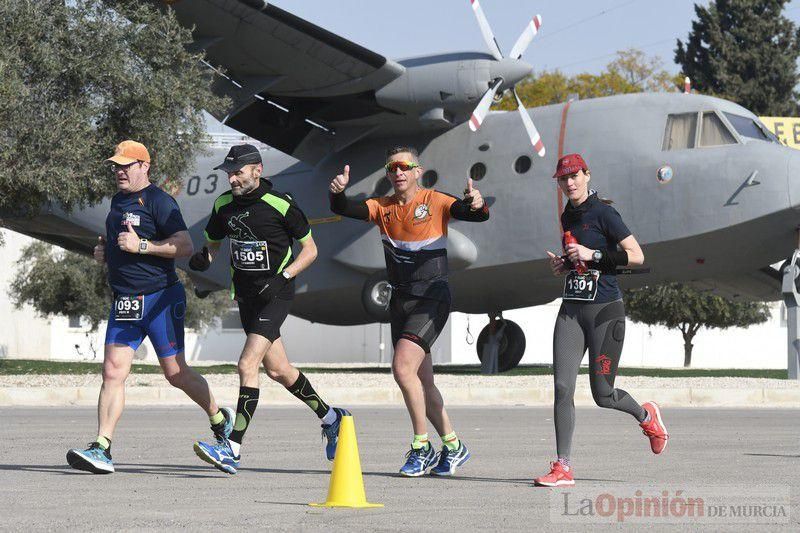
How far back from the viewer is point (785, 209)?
19031 millimetres

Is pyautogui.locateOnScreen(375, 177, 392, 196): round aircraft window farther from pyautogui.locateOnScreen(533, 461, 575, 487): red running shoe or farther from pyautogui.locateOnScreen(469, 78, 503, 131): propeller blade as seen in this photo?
pyautogui.locateOnScreen(533, 461, 575, 487): red running shoe

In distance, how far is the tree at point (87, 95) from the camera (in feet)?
61.9

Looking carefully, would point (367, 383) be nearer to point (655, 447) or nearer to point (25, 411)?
point (25, 411)

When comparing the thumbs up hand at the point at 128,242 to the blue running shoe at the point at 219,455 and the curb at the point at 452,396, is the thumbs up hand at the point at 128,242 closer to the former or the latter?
the blue running shoe at the point at 219,455

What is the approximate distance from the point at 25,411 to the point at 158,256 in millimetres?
7333

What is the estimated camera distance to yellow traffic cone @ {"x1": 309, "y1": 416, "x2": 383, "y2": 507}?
6.30 metres

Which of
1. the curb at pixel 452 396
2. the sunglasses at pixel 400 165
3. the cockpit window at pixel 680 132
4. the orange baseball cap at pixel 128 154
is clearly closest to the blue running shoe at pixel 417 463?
the sunglasses at pixel 400 165

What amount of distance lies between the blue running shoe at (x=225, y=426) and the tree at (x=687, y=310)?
37.8m

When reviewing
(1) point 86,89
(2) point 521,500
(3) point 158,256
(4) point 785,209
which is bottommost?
(2) point 521,500

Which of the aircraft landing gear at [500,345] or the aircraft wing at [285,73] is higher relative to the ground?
the aircraft wing at [285,73]

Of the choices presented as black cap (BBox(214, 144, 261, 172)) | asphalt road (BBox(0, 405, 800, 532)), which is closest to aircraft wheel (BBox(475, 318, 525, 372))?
asphalt road (BBox(0, 405, 800, 532))

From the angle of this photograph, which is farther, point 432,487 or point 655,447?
point 655,447

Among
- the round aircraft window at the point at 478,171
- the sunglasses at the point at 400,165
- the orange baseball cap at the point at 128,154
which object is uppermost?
the round aircraft window at the point at 478,171

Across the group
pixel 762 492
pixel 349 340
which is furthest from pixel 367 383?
pixel 349 340
